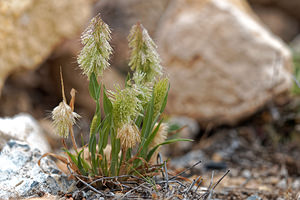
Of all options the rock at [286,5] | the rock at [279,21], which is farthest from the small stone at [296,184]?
the rock at [286,5]

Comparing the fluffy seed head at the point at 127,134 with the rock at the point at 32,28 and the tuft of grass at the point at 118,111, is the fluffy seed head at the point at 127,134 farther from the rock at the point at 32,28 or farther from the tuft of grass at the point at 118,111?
the rock at the point at 32,28

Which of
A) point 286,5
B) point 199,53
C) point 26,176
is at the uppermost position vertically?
point 286,5

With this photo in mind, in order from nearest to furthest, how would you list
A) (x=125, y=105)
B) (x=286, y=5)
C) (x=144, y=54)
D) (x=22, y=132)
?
(x=125, y=105) → (x=144, y=54) → (x=22, y=132) → (x=286, y=5)

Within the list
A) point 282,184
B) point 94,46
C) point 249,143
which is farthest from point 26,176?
point 249,143

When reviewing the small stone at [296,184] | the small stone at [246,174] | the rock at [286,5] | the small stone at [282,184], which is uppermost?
the rock at [286,5]

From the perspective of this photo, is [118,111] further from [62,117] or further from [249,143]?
[249,143]

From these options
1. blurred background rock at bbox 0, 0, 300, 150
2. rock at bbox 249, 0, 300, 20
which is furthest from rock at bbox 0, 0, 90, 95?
rock at bbox 249, 0, 300, 20

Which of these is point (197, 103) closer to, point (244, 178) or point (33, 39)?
point (244, 178)
